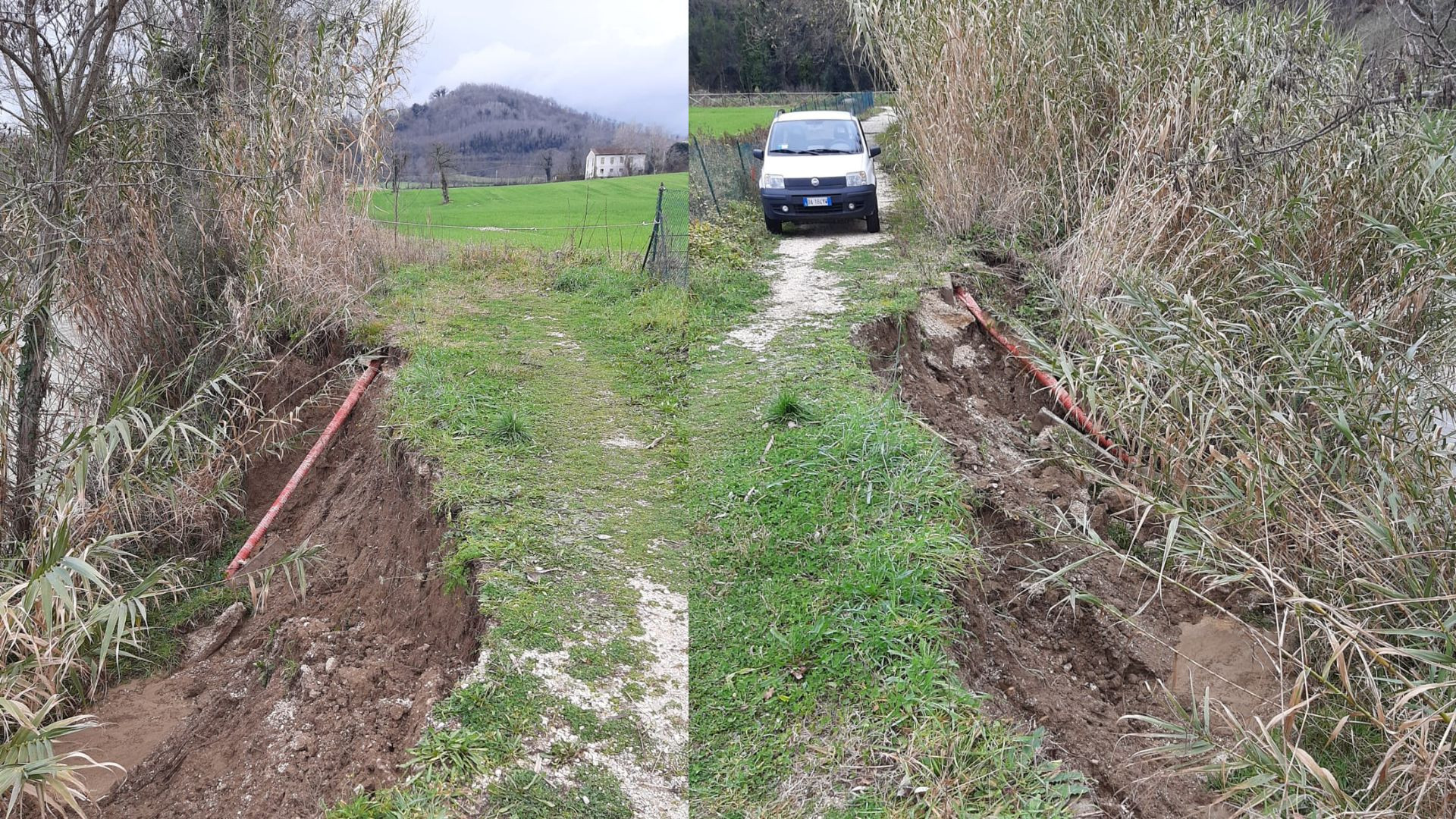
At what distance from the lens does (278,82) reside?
20.8 ft

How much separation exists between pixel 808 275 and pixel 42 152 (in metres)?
5.01

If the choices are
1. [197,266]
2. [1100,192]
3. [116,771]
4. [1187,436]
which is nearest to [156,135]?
[197,266]

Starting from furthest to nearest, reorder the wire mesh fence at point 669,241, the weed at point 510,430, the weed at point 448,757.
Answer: the wire mesh fence at point 669,241
the weed at point 510,430
the weed at point 448,757

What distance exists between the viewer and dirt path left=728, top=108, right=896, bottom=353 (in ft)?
20.1

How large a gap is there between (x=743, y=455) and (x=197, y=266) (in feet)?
13.3

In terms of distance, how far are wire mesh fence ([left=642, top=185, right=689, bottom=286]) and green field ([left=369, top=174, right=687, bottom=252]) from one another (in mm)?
117

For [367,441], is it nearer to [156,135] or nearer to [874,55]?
[156,135]

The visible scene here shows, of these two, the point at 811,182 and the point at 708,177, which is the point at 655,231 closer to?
the point at 708,177

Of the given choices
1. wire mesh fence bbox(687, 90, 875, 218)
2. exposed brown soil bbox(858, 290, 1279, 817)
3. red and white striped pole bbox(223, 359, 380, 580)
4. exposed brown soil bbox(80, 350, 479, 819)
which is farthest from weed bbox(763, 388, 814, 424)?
wire mesh fence bbox(687, 90, 875, 218)

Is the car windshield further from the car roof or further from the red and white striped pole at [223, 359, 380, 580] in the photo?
the red and white striped pole at [223, 359, 380, 580]

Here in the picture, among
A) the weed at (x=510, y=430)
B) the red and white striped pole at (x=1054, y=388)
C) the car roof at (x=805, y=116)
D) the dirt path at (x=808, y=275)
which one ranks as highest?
the car roof at (x=805, y=116)

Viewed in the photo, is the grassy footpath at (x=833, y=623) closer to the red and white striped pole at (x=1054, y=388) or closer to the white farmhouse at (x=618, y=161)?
the red and white striped pole at (x=1054, y=388)

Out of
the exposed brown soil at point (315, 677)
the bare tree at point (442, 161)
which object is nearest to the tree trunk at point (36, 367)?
the exposed brown soil at point (315, 677)

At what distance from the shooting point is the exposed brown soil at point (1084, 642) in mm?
2773
